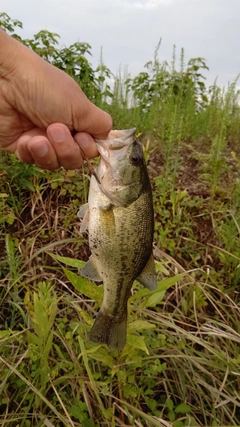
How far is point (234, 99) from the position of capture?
184 inches

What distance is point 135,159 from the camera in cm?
163

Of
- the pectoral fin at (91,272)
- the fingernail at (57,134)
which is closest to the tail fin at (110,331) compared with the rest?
the pectoral fin at (91,272)

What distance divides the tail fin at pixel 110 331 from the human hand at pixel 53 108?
686mm

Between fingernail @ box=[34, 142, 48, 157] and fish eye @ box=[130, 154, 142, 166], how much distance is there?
37cm

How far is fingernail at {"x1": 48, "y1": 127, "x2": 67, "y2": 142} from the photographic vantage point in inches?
66.3

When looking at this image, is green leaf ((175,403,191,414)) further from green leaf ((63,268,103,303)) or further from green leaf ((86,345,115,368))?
green leaf ((63,268,103,303))

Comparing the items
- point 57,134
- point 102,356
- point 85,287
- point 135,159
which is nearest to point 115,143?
point 135,159

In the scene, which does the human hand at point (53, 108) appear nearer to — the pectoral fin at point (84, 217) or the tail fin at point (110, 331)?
the pectoral fin at point (84, 217)

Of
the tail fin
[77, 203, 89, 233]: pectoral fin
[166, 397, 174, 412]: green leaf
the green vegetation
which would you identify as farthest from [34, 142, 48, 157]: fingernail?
[166, 397, 174, 412]: green leaf

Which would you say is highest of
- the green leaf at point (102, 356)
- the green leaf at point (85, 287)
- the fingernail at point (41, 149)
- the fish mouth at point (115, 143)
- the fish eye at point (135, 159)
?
the fish mouth at point (115, 143)

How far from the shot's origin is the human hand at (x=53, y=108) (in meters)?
1.70

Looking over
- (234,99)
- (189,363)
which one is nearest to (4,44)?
(189,363)

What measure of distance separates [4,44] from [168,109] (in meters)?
2.46

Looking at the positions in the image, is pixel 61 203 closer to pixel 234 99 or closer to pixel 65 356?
pixel 65 356
